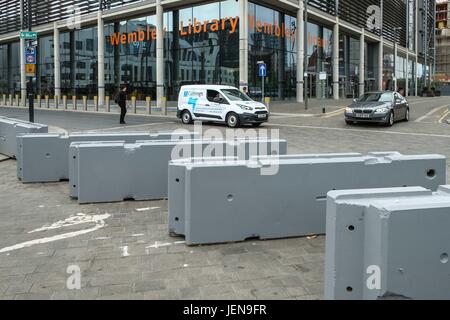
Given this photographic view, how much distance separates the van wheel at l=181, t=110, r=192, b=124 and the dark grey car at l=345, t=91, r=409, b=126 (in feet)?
23.0

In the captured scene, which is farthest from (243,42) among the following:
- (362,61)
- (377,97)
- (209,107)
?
(362,61)

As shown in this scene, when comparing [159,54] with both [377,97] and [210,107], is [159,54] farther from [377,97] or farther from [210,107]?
[377,97]

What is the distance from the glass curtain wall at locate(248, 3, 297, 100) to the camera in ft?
109

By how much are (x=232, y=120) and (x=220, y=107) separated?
34.0 inches

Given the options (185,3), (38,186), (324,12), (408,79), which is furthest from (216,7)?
(408,79)

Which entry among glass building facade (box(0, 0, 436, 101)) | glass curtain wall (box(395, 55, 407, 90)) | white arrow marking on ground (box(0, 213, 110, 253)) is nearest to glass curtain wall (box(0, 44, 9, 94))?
glass building facade (box(0, 0, 436, 101))

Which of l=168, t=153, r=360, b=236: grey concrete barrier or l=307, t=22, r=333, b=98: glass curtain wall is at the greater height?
l=307, t=22, r=333, b=98: glass curtain wall

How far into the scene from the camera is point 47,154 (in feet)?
29.1

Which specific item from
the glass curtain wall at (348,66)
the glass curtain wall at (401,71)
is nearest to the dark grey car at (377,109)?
the glass curtain wall at (348,66)

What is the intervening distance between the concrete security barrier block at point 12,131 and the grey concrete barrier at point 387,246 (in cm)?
884

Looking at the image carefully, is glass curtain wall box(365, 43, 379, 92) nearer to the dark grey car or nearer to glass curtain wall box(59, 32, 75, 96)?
glass curtain wall box(59, 32, 75, 96)

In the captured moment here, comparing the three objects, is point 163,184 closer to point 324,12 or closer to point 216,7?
point 216,7

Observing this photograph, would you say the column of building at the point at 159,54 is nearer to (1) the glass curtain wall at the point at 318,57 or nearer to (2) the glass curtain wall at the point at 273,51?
(2) the glass curtain wall at the point at 273,51

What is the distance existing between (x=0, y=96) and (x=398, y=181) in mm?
57066
